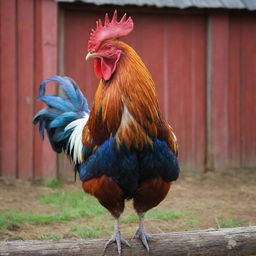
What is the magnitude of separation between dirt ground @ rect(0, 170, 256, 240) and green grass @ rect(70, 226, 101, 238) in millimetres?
69

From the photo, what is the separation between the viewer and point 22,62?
26.1ft

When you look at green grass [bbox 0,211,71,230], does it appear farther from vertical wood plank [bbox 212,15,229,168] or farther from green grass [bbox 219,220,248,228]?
vertical wood plank [bbox 212,15,229,168]

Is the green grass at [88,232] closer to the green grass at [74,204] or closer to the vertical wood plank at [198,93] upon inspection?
the green grass at [74,204]

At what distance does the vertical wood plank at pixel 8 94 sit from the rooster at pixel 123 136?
426cm

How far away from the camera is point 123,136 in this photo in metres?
3.49

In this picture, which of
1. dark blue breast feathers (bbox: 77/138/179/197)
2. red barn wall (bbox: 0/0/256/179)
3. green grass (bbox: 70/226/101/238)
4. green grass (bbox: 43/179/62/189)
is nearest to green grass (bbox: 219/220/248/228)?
green grass (bbox: 70/226/101/238)

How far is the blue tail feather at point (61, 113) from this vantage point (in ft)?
15.0

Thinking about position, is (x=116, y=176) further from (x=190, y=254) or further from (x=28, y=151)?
(x=28, y=151)

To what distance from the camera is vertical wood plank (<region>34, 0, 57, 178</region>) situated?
783 cm

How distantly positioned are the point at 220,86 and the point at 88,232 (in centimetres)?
431

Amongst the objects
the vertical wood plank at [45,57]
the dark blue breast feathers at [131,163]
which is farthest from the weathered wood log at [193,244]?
the vertical wood plank at [45,57]

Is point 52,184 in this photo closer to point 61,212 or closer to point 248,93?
point 61,212

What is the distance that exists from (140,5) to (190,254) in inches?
210

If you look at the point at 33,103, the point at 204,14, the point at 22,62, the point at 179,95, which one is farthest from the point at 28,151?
the point at 204,14
